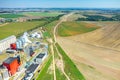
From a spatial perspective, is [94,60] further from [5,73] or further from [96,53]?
[5,73]

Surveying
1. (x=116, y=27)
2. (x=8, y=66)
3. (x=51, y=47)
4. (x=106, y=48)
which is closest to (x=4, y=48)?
(x=51, y=47)

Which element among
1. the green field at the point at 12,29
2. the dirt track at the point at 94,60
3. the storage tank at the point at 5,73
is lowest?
the dirt track at the point at 94,60

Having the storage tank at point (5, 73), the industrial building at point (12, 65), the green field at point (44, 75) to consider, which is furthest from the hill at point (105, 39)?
the storage tank at point (5, 73)

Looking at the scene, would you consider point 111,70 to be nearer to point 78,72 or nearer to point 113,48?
point 78,72

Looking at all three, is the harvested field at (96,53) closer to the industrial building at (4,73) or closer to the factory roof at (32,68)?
the factory roof at (32,68)

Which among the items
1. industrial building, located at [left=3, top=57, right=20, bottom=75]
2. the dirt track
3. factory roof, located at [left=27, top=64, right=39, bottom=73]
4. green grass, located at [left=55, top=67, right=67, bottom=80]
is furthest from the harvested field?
industrial building, located at [left=3, top=57, right=20, bottom=75]

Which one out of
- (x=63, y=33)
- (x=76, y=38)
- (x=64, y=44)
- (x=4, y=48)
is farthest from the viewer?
(x=63, y=33)

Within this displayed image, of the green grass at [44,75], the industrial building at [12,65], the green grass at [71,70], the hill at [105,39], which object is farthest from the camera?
the hill at [105,39]

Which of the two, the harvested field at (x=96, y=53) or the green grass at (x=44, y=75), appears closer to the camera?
the green grass at (x=44, y=75)

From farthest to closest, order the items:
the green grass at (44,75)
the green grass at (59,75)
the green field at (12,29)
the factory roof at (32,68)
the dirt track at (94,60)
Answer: the green field at (12,29) < the factory roof at (32,68) < the dirt track at (94,60) < the green grass at (59,75) < the green grass at (44,75)

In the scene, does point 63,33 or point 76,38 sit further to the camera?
point 63,33
